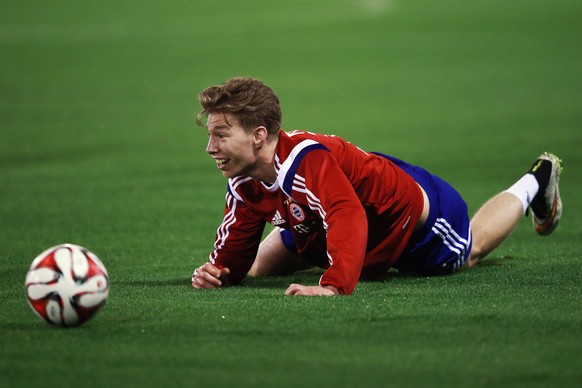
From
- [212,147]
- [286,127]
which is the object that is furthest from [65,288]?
[286,127]

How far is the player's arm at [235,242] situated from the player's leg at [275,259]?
0.56 metres

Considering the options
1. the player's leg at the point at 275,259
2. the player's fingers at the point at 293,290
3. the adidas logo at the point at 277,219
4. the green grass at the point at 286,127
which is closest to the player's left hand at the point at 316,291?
the player's fingers at the point at 293,290

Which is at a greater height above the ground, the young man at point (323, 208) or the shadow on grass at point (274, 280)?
the young man at point (323, 208)

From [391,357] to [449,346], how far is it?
1.08 ft

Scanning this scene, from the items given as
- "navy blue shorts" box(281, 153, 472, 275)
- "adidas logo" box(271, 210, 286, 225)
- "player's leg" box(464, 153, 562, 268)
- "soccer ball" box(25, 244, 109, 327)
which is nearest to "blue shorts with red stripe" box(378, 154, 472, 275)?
"navy blue shorts" box(281, 153, 472, 275)

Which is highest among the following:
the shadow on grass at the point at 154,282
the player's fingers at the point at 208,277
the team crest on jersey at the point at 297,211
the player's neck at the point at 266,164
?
the player's neck at the point at 266,164

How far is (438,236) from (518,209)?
106 centimetres

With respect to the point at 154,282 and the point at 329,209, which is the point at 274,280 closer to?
the point at 154,282

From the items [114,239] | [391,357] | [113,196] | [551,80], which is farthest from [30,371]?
[551,80]

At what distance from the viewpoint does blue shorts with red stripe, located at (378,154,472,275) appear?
23.8ft

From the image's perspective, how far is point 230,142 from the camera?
21.0 ft

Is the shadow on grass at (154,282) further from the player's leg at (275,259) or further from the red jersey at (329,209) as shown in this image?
the player's leg at (275,259)

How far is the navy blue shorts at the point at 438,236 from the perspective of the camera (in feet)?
23.8

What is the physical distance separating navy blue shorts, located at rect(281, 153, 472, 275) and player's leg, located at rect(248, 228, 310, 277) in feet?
2.54
